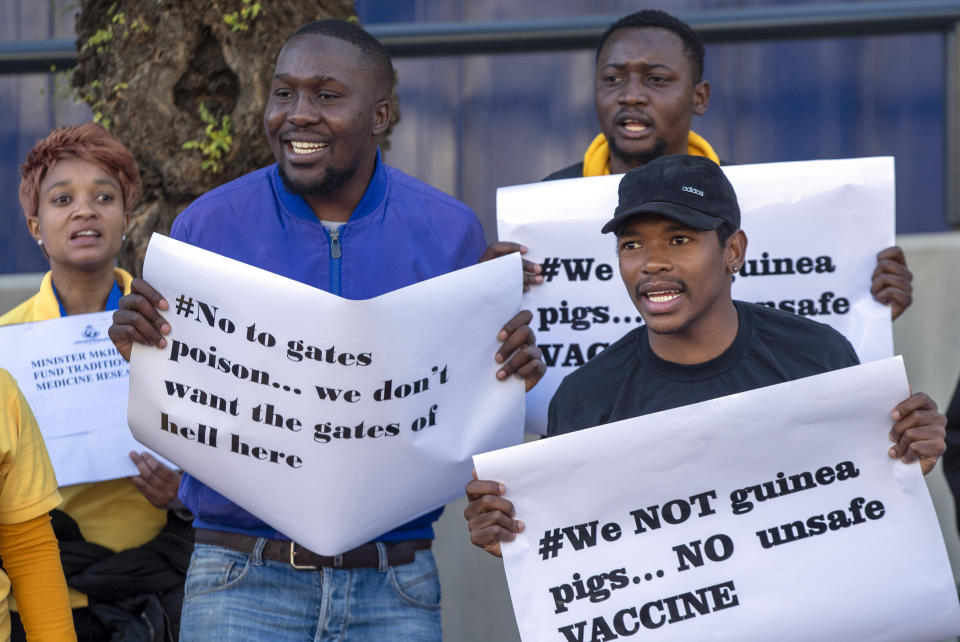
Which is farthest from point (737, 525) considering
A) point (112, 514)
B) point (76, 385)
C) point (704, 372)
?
point (76, 385)

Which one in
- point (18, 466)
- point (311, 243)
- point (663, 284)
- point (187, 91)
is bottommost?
point (18, 466)

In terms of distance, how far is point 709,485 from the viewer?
2.88 metres

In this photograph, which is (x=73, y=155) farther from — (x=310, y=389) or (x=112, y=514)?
(x=310, y=389)

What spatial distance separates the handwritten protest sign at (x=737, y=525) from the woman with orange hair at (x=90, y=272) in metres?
1.28

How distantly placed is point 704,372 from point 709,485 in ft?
0.82

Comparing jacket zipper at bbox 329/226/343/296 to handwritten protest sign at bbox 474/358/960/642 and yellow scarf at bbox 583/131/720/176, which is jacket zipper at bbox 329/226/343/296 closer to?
handwritten protest sign at bbox 474/358/960/642

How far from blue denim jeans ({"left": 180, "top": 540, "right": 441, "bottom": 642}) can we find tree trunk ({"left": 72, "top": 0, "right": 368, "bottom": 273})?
1.64 meters

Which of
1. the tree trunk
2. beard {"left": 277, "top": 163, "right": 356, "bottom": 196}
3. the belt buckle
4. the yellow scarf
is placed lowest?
the belt buckle

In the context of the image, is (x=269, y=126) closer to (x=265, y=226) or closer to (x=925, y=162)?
(x=265, y=226)

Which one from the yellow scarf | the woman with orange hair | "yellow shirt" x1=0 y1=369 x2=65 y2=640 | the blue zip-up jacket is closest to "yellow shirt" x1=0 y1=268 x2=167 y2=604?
the woman with orange hair

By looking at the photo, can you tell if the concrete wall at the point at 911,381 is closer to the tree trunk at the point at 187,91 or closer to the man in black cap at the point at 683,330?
the tree trunk at the point at 187,91

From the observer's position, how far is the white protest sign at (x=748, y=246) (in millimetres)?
3670

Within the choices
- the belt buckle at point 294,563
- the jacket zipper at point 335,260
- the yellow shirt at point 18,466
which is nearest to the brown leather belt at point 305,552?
the belt buckle at point 294,563

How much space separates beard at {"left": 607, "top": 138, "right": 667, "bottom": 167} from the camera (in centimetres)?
384
